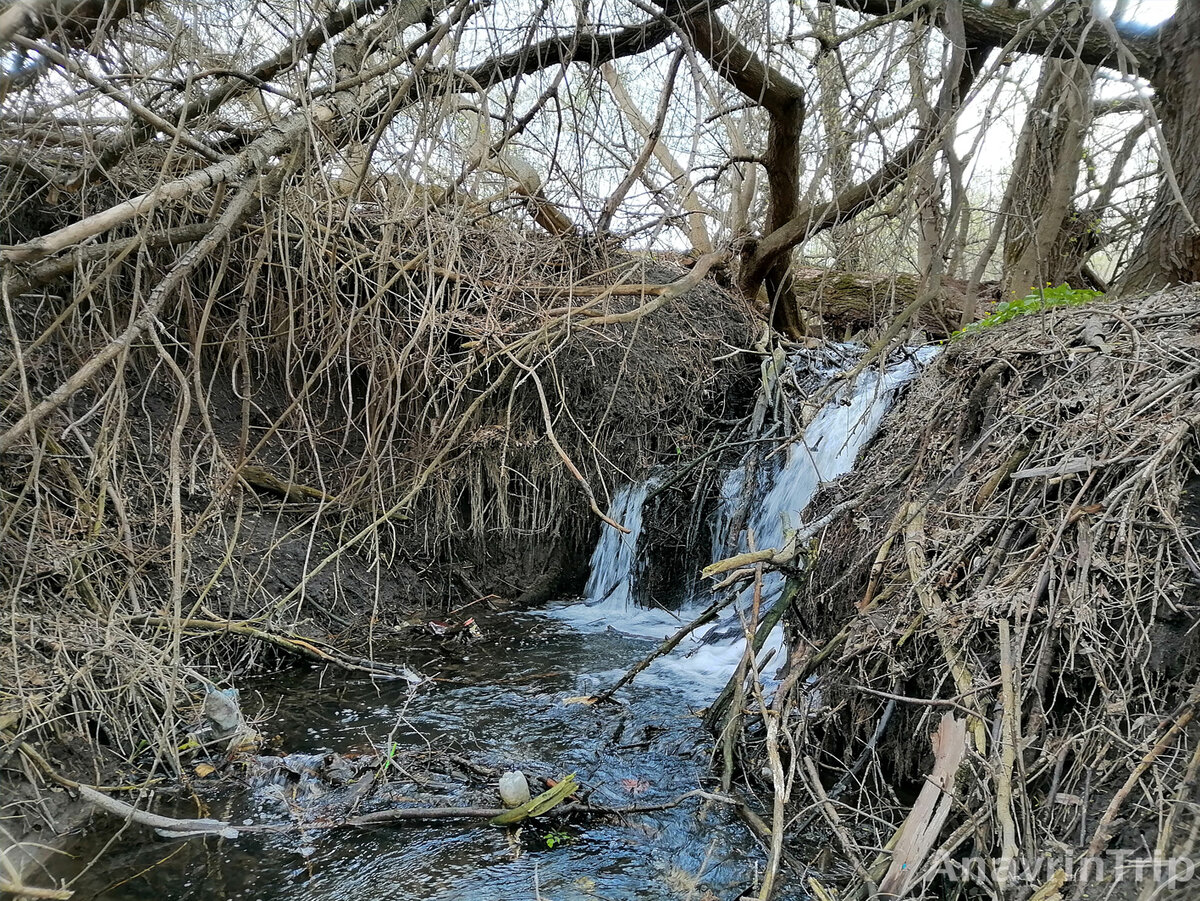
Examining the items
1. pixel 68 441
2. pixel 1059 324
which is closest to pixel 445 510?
pixel 68 441

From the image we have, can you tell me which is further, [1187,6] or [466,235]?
[466,235]

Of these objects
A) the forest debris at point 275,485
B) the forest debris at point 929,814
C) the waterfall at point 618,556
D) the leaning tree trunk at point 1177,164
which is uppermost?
the leaning tree trunk at point 1177,164

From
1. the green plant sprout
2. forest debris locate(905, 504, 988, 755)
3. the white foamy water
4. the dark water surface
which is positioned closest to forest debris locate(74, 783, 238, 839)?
the dark water surface

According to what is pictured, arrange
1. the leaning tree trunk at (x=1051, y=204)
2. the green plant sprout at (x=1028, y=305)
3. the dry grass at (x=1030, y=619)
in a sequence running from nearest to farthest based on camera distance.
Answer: the dry grass at (x=1030, y=619) → the green plant sprout at (x=1028, y=305) → the leaning tree trunk at (x=1051, y=204)

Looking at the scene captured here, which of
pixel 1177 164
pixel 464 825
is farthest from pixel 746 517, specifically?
pixel 464 825

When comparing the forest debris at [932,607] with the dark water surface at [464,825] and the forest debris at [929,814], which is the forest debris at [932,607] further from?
the dark water surface at [464,825]

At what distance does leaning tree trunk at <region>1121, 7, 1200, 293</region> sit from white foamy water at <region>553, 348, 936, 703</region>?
1456 mm

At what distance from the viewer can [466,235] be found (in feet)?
18.5

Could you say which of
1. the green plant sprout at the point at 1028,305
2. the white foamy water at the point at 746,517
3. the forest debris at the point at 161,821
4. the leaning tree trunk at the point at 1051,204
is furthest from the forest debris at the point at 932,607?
the leaning tree trunk at the point at 1051,204

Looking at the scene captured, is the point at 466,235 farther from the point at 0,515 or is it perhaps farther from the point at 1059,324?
the point at 1059,324

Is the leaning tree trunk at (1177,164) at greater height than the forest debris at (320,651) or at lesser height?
greater

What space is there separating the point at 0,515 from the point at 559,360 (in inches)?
152

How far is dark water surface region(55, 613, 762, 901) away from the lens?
285 centimetres

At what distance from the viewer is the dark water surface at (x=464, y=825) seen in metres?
2.85
